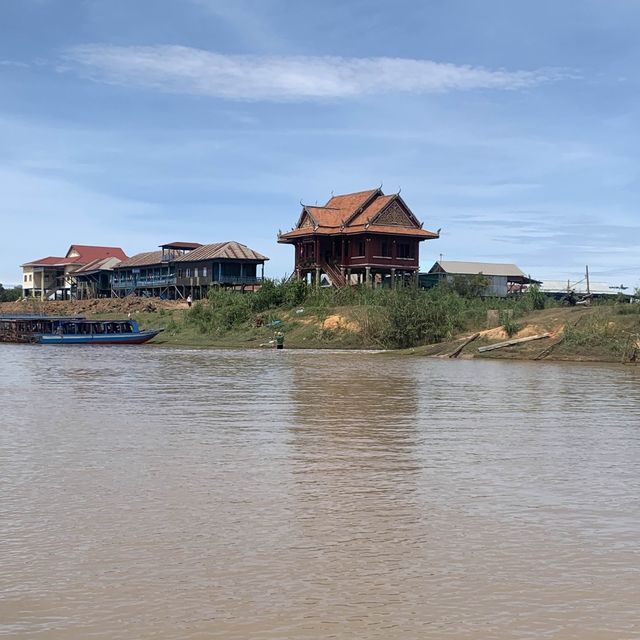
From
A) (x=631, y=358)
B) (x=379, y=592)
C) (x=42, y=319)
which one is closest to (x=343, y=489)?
(x=379, y=592)

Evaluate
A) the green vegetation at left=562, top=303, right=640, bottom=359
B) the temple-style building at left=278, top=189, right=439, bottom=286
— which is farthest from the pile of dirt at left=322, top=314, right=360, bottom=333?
the green vegetation at left=562, top=303, right=640, bottom=359

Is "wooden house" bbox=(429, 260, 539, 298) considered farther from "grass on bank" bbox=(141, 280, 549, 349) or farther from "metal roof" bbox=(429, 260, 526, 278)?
"grass on bank" bbox=(141, 280, 549, 349)

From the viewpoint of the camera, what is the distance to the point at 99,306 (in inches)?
2702

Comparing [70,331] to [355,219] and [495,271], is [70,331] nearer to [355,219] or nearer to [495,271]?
[355,219]

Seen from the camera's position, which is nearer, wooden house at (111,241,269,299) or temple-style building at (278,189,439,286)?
temple-style building at (278,189,439,286)

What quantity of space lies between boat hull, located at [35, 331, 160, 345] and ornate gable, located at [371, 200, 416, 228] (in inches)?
603

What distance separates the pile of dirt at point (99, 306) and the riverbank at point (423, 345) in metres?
0.78

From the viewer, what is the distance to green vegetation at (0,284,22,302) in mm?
93125

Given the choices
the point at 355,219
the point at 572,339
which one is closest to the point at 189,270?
the point at 355,219

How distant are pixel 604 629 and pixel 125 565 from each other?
336 cm

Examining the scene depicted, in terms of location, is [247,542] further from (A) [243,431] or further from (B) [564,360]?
(B) [564,360]

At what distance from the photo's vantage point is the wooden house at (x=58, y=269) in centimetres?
8750

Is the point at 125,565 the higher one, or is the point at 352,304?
the point at 352,304

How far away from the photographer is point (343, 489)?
8859 millimetres
